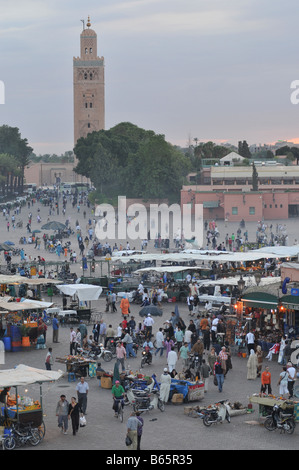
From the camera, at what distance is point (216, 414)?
1617cm

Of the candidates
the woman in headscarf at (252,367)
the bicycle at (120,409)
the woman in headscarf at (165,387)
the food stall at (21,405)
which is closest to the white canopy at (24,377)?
the food stall at (21,405)

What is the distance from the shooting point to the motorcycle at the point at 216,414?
16.1 metres

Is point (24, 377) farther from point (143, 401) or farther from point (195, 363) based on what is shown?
point (195, 363)

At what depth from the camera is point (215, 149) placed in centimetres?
10538

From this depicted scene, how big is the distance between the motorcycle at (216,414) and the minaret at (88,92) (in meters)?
125

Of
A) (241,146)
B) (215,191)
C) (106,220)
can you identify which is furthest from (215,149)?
(106,220)

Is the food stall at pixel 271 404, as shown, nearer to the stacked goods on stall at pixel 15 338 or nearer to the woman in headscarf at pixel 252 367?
the woman in headscarf at pixel 252 367

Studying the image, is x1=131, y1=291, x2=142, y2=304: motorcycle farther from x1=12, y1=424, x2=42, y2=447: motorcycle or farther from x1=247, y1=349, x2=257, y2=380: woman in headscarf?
x1=12, y1=424, x2=42, y2=447: motorcycle

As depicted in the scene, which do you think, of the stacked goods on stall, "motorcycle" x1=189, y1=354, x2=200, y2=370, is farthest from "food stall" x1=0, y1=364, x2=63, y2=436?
the stacked goods on stall

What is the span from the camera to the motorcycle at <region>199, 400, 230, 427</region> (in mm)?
16109

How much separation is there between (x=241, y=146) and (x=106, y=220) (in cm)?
5081

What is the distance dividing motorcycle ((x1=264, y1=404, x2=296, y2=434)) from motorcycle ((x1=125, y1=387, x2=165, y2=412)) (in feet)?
7.92

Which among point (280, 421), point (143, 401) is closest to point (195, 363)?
point (143, 401)

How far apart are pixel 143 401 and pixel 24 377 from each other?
2.80 metres
